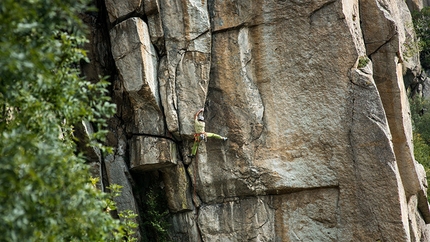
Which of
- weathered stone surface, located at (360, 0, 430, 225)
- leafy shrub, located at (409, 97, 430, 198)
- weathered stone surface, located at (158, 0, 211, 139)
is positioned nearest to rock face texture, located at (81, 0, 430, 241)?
weathered stone surface, located at (158, 0, 211, 139)

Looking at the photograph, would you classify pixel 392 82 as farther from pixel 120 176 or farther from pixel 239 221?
pixel 120 176

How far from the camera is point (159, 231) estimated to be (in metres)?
16.9

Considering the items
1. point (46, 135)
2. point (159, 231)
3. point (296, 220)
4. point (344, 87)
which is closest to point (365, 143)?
point (344, 87)

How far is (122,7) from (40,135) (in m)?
8.71

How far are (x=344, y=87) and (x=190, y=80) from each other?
4212mm

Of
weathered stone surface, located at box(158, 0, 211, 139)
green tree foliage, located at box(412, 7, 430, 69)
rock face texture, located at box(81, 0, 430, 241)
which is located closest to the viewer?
rock face texture, located at box(81, 0, 430, 241)

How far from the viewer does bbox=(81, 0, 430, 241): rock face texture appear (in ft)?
52.8

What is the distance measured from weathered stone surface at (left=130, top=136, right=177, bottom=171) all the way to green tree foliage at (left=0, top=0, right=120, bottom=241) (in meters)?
7.35

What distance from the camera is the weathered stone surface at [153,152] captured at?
1656 centimetres

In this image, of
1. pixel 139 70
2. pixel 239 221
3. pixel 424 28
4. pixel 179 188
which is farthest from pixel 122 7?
pixel 424 28

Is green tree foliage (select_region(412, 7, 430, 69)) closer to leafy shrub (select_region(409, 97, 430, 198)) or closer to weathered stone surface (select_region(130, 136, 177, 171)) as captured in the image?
leafy shrub (select_region(409, 97, 430, 198))

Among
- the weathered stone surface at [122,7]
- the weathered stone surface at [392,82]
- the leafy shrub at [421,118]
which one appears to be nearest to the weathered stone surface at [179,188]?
the weathered stone surface at [122,7]

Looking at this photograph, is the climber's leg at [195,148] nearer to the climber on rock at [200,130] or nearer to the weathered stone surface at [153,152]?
the climber on rock at [200,130]

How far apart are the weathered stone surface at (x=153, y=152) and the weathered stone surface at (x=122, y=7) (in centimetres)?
347
